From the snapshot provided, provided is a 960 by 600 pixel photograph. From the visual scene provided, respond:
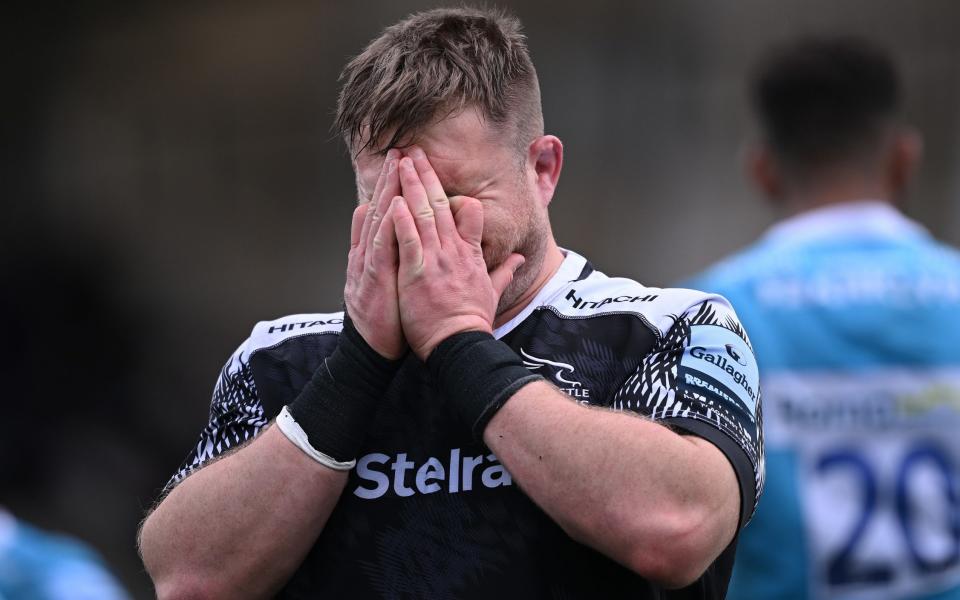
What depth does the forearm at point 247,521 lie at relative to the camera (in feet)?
6.46

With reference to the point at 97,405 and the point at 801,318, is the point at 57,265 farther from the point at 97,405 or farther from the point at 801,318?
the point at 801,318

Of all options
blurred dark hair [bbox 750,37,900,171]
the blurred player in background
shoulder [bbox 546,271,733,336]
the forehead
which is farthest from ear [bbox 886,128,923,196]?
the forehead

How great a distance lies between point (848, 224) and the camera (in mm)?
3521

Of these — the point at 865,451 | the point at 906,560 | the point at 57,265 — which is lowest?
the point at 57,265

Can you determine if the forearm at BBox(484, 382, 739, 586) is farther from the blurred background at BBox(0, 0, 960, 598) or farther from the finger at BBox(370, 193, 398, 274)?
the blurred background at BBox(0, 0, 960, 598)

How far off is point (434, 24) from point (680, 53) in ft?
20.7

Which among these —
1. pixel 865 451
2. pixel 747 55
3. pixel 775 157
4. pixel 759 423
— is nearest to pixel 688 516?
pixel 759 423

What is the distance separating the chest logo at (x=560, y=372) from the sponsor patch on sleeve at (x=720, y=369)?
16 cm

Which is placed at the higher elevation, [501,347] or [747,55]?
[501,347]

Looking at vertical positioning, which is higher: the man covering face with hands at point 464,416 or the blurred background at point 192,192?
the man covering face with hands at point 464,416

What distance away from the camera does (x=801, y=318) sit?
3.35m

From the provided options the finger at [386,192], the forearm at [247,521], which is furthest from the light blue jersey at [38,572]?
the finger at [386,192]

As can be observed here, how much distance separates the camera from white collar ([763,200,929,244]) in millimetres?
3504

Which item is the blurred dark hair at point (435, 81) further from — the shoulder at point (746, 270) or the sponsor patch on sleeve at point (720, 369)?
the shoulder at point (746, 270)
